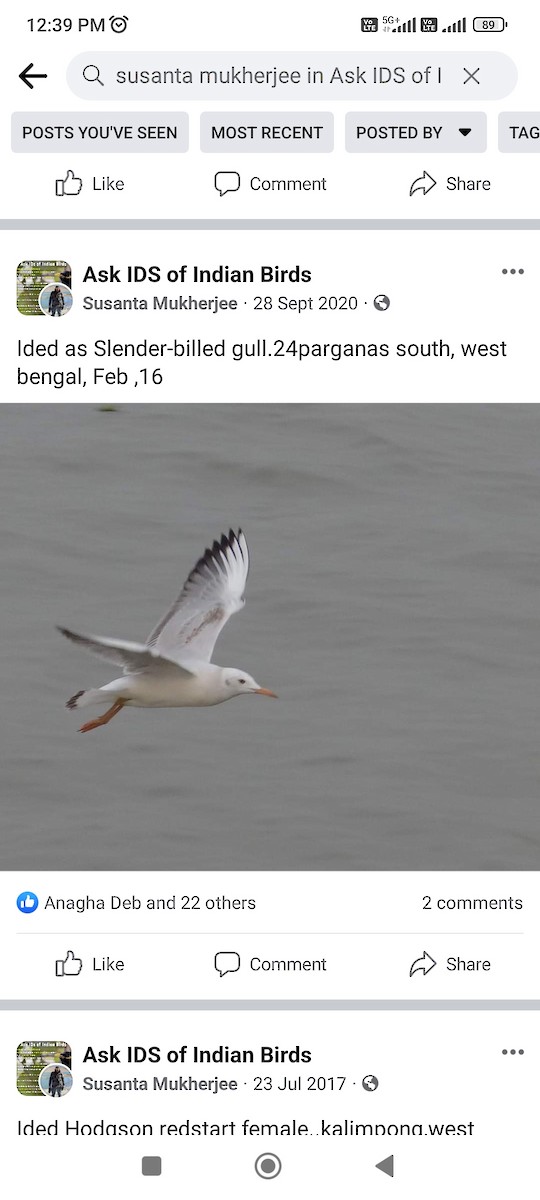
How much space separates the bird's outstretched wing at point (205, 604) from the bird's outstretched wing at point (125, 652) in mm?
696

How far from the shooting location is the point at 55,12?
27.5 ft

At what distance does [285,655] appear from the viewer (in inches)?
470

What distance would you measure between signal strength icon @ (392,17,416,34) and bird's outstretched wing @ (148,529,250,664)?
257 centimetres

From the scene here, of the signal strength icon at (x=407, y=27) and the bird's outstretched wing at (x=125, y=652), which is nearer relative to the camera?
the bird's outstretched wing at (x=125, y=652)

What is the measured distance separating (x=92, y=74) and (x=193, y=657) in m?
2.73

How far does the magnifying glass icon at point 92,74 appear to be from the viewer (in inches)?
330
